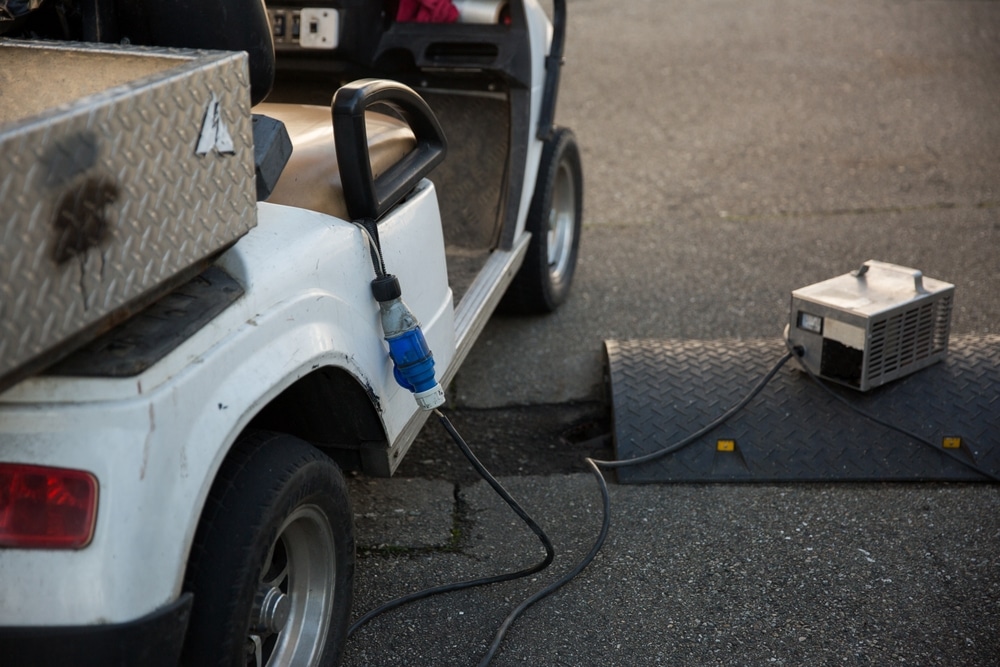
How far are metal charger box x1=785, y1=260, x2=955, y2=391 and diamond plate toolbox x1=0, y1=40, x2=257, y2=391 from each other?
6.52ft

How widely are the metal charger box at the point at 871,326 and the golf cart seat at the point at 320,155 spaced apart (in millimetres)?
1448

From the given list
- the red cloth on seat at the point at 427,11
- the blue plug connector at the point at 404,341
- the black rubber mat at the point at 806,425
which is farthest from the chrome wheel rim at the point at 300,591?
the red cloth on seat at the point at 427,11

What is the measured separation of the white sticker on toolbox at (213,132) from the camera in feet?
5.48

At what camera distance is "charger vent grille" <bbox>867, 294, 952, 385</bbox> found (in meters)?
3.05

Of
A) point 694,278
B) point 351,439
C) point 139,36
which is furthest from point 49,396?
point 694,278

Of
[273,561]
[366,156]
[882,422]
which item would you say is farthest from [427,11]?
[273,561]

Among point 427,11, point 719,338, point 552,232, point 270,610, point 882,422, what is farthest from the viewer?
point 552,232

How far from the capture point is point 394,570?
271cm

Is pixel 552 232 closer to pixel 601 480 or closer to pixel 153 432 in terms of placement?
pixel 601 480

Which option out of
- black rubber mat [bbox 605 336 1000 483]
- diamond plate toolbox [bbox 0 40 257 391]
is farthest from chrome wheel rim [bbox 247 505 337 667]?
black rubber mat [bbox 605 336 1000 483]

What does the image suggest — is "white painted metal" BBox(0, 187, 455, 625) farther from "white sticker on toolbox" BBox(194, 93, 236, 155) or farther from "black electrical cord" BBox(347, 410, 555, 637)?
"black electrical cord" BBox(347, 410, 555, 637)

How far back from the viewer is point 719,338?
4031 millimetres

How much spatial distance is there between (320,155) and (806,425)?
1769 mm

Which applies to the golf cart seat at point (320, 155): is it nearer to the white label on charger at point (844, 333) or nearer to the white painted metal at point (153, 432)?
the white painted metal at point (153, 432)
